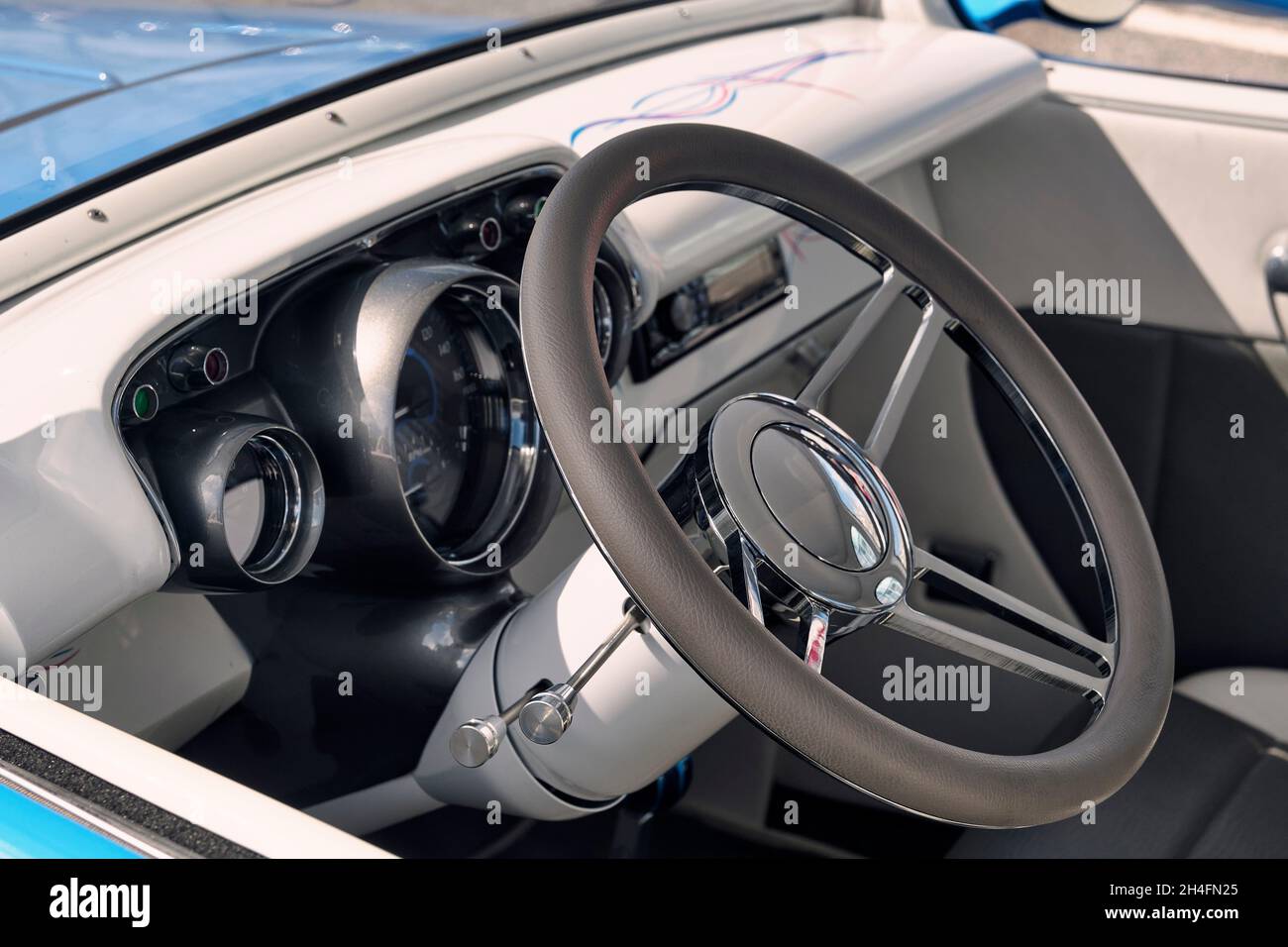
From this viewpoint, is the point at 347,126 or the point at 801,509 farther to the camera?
the point at 347,126

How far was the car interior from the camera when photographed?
3.19ft

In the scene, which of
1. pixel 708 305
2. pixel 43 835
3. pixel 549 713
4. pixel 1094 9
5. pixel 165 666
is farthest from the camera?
pixel 1094 9

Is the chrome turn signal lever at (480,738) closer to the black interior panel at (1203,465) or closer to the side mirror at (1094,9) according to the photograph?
the black interior panel at (1203,465)

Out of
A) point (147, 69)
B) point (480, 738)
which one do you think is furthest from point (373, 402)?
point (147, 69)

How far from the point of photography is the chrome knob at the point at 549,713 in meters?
0.96

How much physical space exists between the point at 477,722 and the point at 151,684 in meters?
0.43

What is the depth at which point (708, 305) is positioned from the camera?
1.70 metres

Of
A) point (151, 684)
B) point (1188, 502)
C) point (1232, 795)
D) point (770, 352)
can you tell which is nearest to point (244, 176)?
point (151, 684)

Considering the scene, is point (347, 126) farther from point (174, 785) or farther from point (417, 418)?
point (174, 785)

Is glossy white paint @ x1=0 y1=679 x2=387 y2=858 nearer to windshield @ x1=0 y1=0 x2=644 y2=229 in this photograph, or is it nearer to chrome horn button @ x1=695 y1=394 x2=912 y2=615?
chrome horn button @ x1=695 y1=394 x2=912 y2=615

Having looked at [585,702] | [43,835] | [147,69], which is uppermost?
[147,69]

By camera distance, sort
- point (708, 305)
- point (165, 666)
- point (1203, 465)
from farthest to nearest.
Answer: point (1203, 465) → point (708, 305) → point (165, 666)

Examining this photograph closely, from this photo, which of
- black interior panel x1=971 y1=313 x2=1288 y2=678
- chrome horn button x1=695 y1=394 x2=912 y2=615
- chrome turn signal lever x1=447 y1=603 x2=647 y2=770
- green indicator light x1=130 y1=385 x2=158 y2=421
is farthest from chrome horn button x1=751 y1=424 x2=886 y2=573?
black interior panel x1=971 y1=313 x2=1288 y2=678

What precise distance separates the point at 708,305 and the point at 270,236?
0.71 m
